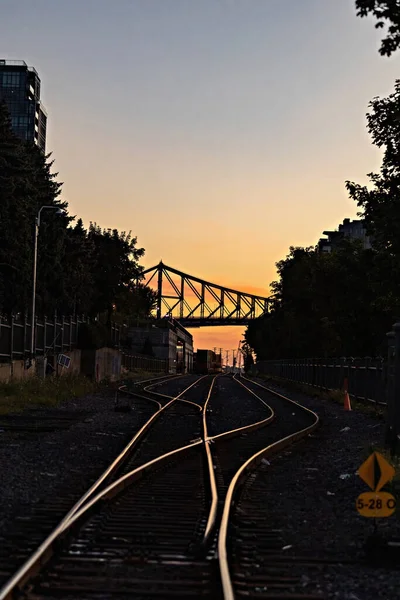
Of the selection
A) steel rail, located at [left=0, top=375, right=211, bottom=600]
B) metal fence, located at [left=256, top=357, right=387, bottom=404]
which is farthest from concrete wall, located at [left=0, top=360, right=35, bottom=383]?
steel rail, located at [left=0, top=375, right=211, bottom=600]

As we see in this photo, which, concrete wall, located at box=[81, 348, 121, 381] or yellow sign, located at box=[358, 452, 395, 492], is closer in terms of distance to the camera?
yellow sign, located at box=[358, 452, 395, 492]

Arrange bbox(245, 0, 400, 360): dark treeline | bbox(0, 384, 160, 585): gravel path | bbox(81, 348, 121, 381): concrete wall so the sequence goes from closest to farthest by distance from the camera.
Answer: bbox(0, 384, 160, 585): gravel path, bbox(245, 0, 400, 360): dark treeline, bbox(81, 348, 121, 381): concrete wall

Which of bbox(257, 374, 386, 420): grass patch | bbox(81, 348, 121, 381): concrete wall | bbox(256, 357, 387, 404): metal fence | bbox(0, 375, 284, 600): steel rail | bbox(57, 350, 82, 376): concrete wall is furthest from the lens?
bbox(81, 348, 121, 381): concrete wall

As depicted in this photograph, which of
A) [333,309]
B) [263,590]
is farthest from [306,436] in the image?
[333,309]

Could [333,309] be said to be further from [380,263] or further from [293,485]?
[293,485]

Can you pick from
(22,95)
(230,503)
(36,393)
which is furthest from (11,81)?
(230,503)

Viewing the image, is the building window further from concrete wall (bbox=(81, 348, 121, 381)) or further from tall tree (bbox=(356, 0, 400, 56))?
tall tree (bbox=(356, 0, 400, 56))

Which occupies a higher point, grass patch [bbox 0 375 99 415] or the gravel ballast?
grass patch [bbox 0 375 99 415]

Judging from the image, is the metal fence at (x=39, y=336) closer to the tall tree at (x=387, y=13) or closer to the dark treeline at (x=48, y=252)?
the dark treeline at (x=48, y=252)

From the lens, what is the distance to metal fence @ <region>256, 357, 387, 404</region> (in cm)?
2814

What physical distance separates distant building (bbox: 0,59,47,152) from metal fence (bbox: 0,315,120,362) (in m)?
124

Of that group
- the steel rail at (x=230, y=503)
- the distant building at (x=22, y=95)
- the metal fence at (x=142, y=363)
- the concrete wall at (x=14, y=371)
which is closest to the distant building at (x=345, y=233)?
the metal fence at (x=142, y=363)

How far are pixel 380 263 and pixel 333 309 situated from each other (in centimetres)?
3128

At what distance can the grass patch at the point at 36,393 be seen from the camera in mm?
27417
